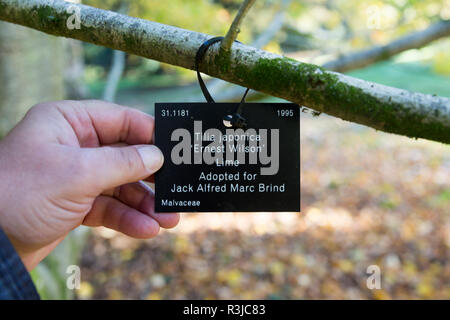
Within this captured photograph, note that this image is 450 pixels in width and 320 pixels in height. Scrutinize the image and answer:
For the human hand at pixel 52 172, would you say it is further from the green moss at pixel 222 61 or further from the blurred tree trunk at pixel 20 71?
the blurred tree trunk at pixel 20 71

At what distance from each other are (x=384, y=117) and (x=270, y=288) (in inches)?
132

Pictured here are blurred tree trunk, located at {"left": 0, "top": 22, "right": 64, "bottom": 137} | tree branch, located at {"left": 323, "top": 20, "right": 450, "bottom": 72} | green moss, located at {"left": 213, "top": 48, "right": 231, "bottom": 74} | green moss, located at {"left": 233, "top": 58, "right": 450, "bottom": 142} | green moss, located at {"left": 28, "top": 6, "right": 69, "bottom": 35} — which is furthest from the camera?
tree branch, located at {"left": 323, "top": 20, "right": 450, "bottom": 72}

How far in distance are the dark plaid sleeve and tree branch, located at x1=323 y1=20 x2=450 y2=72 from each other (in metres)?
3.05

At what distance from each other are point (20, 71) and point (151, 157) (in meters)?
2.38

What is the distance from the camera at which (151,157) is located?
4.07ft

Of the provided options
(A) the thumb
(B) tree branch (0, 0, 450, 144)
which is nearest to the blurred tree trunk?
(B) tree branch (0, 0, 450, 144)

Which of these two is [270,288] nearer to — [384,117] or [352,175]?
[384,117]

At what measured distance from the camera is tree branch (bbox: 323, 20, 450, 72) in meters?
3.43

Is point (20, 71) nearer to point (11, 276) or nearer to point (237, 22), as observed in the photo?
point (11, 276)

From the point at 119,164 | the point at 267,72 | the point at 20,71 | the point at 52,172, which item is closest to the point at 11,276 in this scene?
the point at 52,172

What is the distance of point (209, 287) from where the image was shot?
4020mm

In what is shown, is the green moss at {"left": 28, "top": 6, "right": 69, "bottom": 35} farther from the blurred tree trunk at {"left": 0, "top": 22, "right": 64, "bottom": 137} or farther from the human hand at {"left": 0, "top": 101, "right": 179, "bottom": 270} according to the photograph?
the blurred tree trunk at {"left": 0, "top": 22, "right": 64, "bottom": 137}
